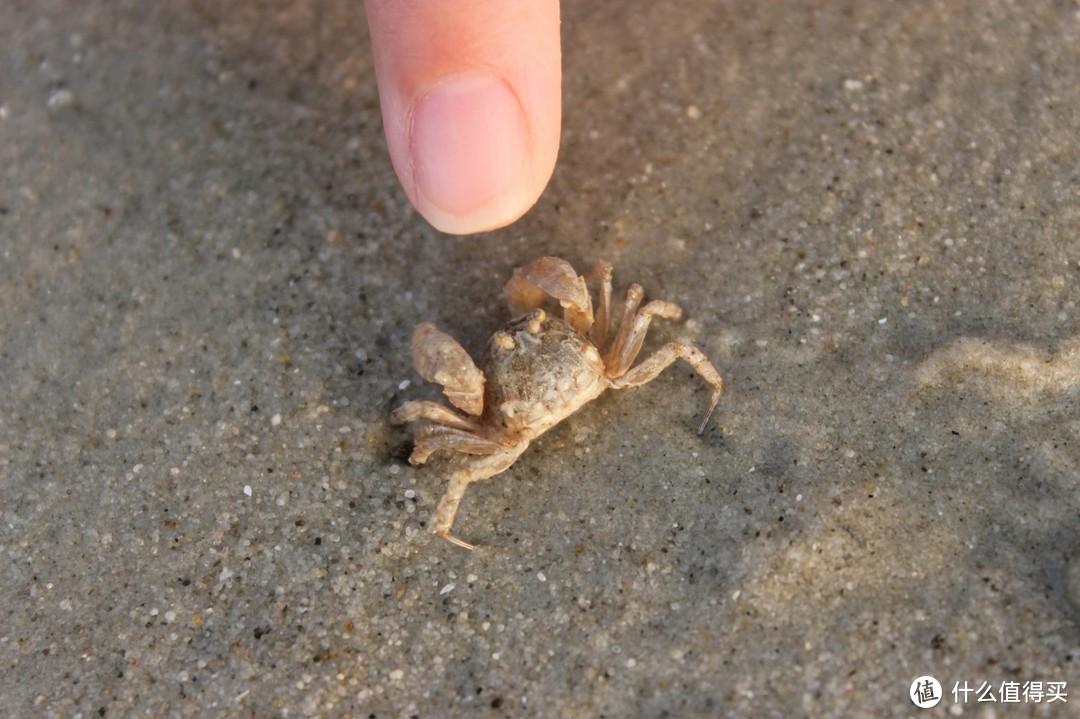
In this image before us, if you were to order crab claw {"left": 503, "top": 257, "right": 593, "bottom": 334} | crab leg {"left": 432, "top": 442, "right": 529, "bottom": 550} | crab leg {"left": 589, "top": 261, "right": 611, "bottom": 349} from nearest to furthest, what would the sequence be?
crab leg {"left": 432, "top": 442, "right": 529, "bottom": 550} < crab claw {"left": 503, "top": 257, "right": 593, "bottom": 334} < crab leg {"left": 589, "top": 261, "right": 611, "bottom": 349}

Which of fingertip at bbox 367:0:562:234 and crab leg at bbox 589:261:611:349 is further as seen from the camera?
crab leg at bbox 589:261:611:349

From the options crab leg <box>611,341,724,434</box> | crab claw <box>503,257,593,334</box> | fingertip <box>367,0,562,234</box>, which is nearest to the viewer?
fingertip <box>367,0,562,234</box>

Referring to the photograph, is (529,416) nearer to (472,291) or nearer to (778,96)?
(472,291)

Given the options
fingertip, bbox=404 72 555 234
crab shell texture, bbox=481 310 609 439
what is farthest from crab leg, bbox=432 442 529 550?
fingertip, bbox=404 72 555 234

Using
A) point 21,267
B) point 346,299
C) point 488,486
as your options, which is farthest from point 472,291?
point 21,267

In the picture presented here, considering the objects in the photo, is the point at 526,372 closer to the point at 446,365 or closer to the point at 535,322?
the point at 535,322
